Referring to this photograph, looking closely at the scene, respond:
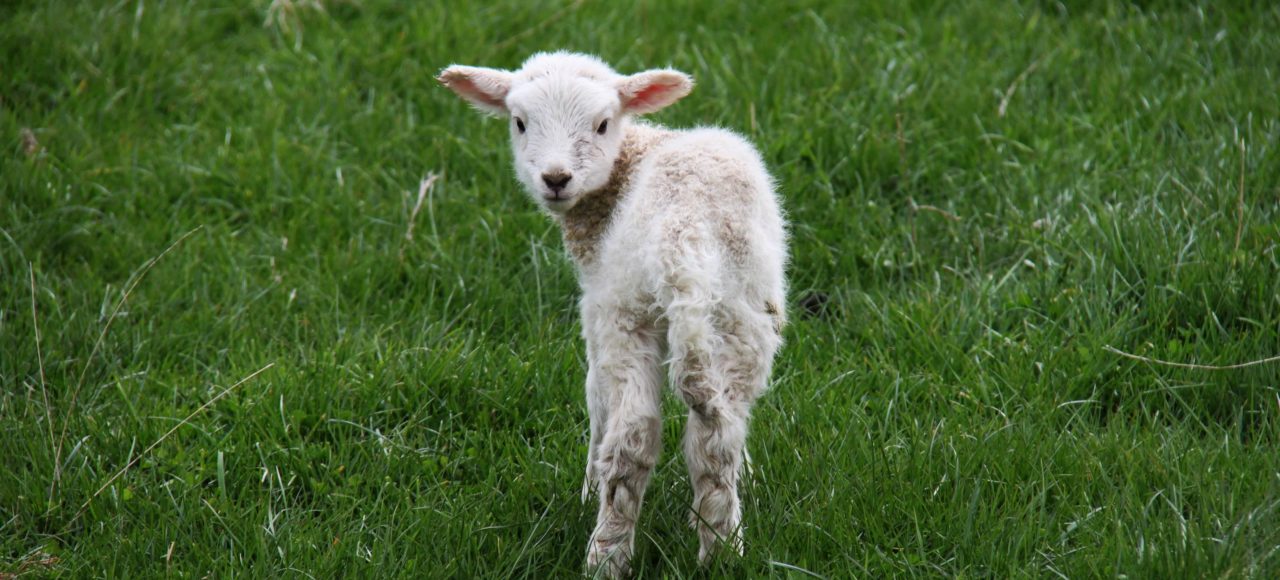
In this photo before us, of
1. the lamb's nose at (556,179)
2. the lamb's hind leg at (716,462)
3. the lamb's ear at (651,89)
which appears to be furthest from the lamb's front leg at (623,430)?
the lamb's ear at (651,89)

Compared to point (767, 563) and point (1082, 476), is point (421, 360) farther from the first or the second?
point (1082, 476)

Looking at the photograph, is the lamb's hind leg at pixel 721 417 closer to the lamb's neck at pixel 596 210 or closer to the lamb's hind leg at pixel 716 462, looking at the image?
the lamb's hind leg at pixel 716 462

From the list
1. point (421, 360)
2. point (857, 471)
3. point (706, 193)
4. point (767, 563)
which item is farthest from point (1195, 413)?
point (421, 360)

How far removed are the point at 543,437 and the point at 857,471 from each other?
3.78 ft

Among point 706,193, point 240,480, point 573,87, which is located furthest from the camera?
point 240,480

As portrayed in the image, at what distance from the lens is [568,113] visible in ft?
13.4

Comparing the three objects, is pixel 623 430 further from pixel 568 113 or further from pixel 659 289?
pixel 568 113

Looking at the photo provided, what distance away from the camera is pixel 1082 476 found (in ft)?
13.9

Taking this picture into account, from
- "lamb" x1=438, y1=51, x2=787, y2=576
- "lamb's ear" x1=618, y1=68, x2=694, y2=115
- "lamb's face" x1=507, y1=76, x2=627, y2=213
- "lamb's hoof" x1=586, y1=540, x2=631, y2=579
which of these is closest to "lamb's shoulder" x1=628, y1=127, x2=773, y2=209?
"lamb" x1=438, y1=51, x2=787, y2=576

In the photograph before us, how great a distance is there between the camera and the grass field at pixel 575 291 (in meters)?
4.16

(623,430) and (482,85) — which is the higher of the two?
(482,85)

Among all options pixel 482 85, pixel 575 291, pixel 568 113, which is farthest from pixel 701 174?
pixel 575 291

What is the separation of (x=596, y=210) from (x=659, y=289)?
0.76 m

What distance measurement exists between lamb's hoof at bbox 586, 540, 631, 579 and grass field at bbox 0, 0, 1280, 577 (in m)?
0.26
